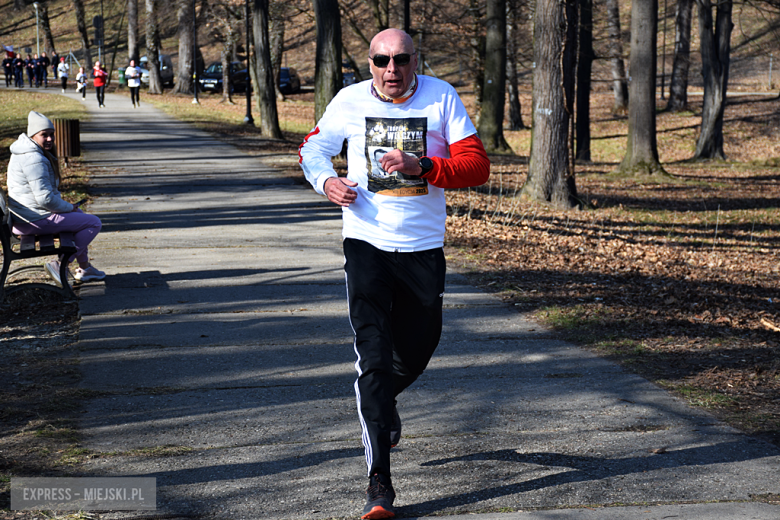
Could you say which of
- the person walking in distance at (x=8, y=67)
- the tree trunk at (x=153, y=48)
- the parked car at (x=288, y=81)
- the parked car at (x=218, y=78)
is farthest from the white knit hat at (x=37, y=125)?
the person walking in distance at (x=8, y=67)

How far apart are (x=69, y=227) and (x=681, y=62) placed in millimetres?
35058

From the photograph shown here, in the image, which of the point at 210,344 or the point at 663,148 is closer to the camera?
the point at 210,344

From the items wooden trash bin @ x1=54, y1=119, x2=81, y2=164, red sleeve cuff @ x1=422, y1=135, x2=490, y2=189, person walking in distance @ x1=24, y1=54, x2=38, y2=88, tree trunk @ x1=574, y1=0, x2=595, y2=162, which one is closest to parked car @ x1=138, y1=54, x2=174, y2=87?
person walking in distance @ x1=24, y1=54, x2=38, y2=88

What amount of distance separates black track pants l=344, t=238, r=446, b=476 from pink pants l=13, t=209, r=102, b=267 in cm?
436

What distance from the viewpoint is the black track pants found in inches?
146

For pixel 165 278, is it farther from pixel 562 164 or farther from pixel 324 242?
pixel 562 164

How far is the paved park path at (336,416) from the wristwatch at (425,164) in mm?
1472

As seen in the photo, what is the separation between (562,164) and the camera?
14297 mm

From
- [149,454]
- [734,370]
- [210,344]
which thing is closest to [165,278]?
[210,344]

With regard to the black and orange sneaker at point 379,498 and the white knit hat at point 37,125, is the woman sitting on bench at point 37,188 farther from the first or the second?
the black and orange sneaker at point 379,498

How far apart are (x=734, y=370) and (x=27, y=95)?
40484mm

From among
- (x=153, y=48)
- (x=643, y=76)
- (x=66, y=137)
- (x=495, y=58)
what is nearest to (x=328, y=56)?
(x=66, y=137)

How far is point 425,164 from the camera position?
3.74 m

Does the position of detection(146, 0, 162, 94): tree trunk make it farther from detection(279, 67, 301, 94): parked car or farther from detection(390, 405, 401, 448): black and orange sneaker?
detection(390, 405, 401, 448): black and orange sneaker
